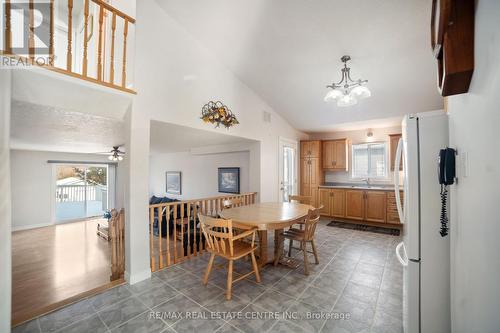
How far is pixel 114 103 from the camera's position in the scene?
2.44 meters

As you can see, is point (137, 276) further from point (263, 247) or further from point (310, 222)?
point (310, 222)

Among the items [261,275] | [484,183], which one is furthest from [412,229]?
[261,275]

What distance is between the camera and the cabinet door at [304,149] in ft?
19.6

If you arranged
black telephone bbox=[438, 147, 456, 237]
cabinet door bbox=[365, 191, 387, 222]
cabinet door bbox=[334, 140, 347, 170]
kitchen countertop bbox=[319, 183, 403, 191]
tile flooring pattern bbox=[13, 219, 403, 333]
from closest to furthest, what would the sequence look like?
black telephone bbox=[438, 147, 456, 237], tile flooring pattern bbox=[13, 219, 403, 333], cabinet door bbox=[365, 191, 387, 222], kitchen countertop bbox=[319, 183, 403, 191], cabinet door bbox=[334, 140, 347, 170]

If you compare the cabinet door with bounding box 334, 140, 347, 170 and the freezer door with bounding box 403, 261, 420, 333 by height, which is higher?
the cabinet door with bounding box 334, 140, 347, 170

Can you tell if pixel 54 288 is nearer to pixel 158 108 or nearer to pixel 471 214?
pixel 158 108

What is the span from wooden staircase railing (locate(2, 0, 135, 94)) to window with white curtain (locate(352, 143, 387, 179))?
Result: 567cm

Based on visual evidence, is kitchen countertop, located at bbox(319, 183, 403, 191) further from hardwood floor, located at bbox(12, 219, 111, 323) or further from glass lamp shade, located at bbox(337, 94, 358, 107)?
hardwood floor, located at bbox(12, 219, 111, 323)

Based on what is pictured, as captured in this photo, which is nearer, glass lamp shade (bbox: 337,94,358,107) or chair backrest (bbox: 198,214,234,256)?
chair backrest (bbox: 198,214,234,256)

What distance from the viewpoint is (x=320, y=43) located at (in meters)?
2.90

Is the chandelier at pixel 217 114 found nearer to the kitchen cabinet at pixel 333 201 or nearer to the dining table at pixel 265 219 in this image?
the dining table at pixel 265 219

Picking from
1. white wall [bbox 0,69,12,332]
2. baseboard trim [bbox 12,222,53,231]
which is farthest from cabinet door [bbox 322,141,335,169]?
baseboard trim [bbox 12,222,53,231]

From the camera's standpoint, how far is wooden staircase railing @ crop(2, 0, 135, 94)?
6.03ft

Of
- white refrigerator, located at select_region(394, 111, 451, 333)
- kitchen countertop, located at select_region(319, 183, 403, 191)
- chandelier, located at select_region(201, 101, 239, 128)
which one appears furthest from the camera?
kitchen countertop, located at select_region(319, 183, 403, 191)
